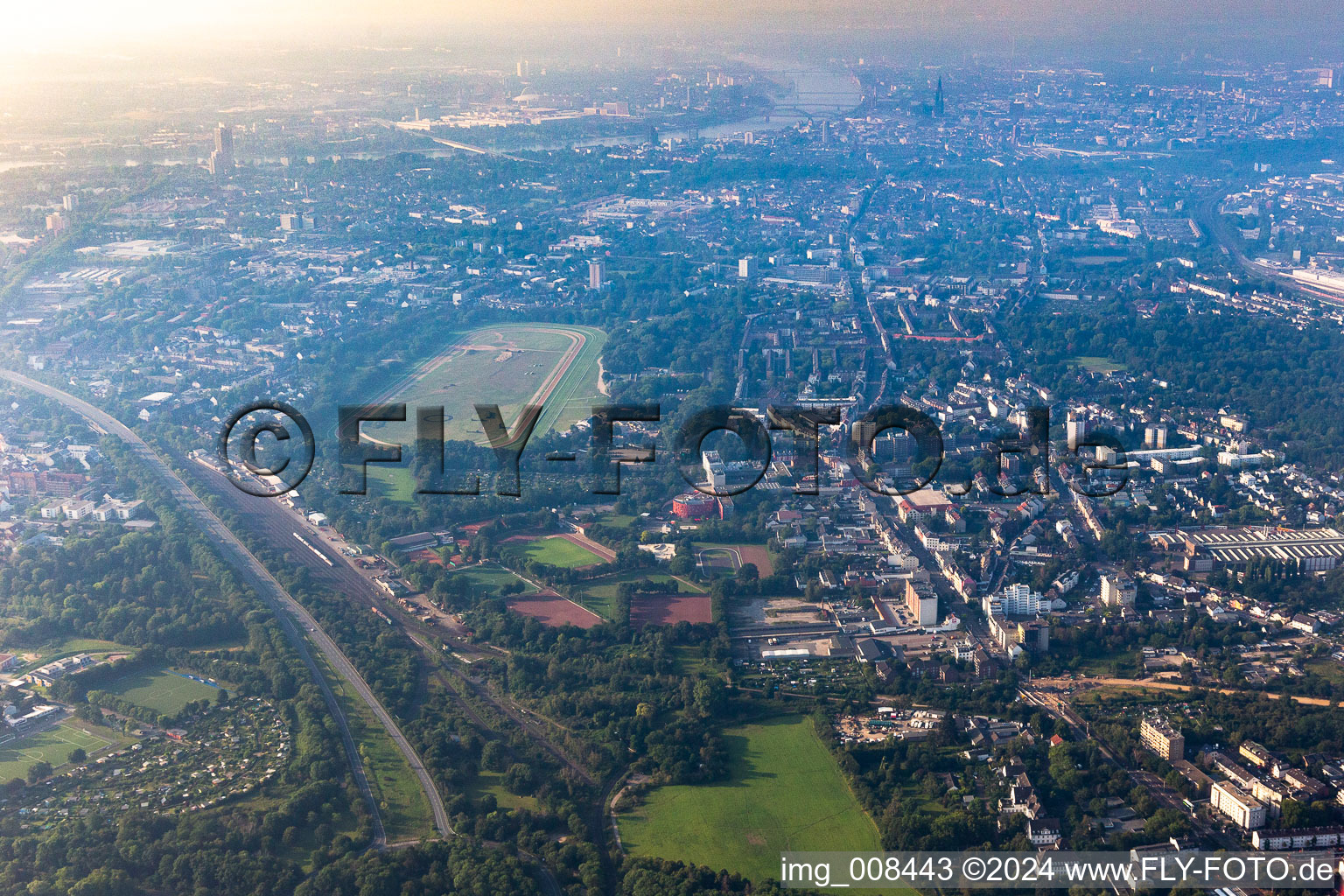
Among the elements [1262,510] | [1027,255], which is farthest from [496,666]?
[1027,255]

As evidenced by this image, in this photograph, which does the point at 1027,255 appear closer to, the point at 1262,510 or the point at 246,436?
the point at 1262,510

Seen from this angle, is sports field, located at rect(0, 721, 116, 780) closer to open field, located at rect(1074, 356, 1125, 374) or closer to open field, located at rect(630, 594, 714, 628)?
open field, located at rect(630, 594, 714, 628)

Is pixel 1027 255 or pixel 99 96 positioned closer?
pixel 99 96

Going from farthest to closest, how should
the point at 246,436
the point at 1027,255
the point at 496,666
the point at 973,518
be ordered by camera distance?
the point at 1027,255
the point at 246,436
the point at 973,518
the point at 496,666

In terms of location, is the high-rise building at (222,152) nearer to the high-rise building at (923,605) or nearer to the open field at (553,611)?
the open field at (553,611)

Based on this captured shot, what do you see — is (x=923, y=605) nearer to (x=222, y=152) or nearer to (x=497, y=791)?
(x=497, y=791)

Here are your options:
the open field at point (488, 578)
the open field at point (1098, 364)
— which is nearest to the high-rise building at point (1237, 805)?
the open field at point (488, 578)

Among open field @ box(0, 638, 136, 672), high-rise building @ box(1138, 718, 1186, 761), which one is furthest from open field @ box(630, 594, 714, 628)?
open field @ box(0, 638, 136, 672)

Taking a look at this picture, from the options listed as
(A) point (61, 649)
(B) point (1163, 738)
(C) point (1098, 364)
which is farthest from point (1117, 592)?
(A) point (61, 649)
